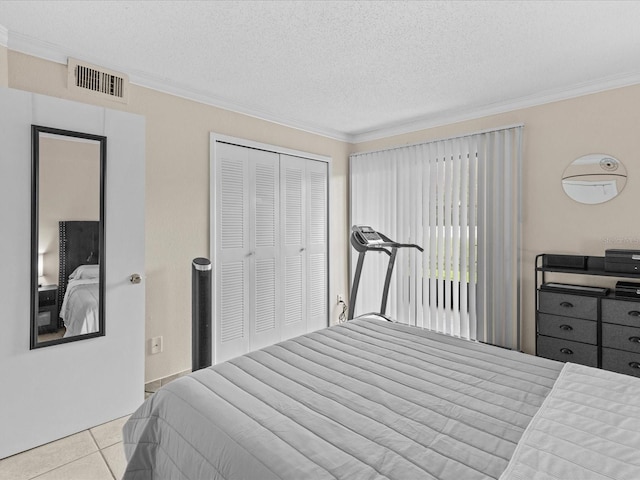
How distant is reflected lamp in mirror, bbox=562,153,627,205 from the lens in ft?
9.53

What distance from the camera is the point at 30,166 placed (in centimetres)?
217

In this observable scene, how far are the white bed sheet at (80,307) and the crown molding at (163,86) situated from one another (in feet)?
5.09

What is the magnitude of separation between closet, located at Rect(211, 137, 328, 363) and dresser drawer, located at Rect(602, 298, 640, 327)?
9.16 feet

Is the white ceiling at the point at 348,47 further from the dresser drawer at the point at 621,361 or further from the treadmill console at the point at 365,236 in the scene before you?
the dresser drawer at the point at 621,361

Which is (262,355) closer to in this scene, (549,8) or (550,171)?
(549,8)

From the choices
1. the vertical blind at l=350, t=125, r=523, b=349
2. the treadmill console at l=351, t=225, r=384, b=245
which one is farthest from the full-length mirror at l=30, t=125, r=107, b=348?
the vertical blind at l=350, t=125, r=523, b=349

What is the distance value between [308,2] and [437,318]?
324 centimetres

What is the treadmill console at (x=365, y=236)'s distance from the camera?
3.38 meters

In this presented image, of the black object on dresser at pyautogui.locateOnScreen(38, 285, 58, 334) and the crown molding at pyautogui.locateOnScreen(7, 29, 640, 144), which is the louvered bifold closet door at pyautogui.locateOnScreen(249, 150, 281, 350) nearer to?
the crown molding at pyautogui.locateOnScreen(7, 29, 640, 144)

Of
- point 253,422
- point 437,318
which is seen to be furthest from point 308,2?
point 437,318

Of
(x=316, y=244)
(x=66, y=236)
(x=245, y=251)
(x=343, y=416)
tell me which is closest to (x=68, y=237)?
(x=66, y=236)

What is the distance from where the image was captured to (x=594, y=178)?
3004 mm

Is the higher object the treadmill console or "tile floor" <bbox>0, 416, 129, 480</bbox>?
the treadmill console

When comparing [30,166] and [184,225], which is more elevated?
[30,166]
